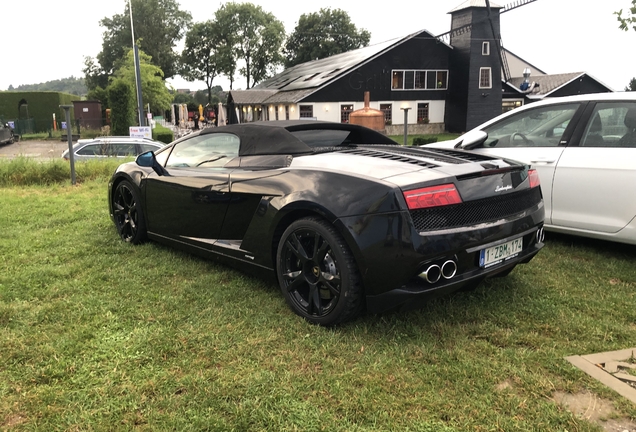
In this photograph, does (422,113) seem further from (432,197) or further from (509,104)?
(432,197)

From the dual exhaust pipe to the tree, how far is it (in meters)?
66.4

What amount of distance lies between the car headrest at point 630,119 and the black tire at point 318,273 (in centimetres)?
284

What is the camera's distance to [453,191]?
2.67 metres

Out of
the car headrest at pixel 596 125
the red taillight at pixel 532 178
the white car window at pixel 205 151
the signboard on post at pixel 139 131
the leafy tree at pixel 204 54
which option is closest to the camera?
the red taillight at pixel 532 178

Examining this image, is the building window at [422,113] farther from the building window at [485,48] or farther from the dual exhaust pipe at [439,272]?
the dual exhaust pipe at [439,272]

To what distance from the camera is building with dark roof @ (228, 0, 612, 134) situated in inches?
1436

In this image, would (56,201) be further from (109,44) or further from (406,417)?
(109,44)

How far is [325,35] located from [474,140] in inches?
2623

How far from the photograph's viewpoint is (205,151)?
4074mm

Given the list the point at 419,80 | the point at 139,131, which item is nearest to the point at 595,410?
the point at 139,131

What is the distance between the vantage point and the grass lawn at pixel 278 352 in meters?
2.14

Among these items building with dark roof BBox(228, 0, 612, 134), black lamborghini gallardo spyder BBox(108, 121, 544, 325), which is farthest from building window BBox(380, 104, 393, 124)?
black lamborghini gallardo spyder BBox(108, 121, 544, 325)

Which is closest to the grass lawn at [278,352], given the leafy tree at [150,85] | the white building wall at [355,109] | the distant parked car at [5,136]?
the distant parked car at [5,136]

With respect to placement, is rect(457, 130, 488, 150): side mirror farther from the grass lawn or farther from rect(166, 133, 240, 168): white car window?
rect(166, 133, 240, 168): white car window
